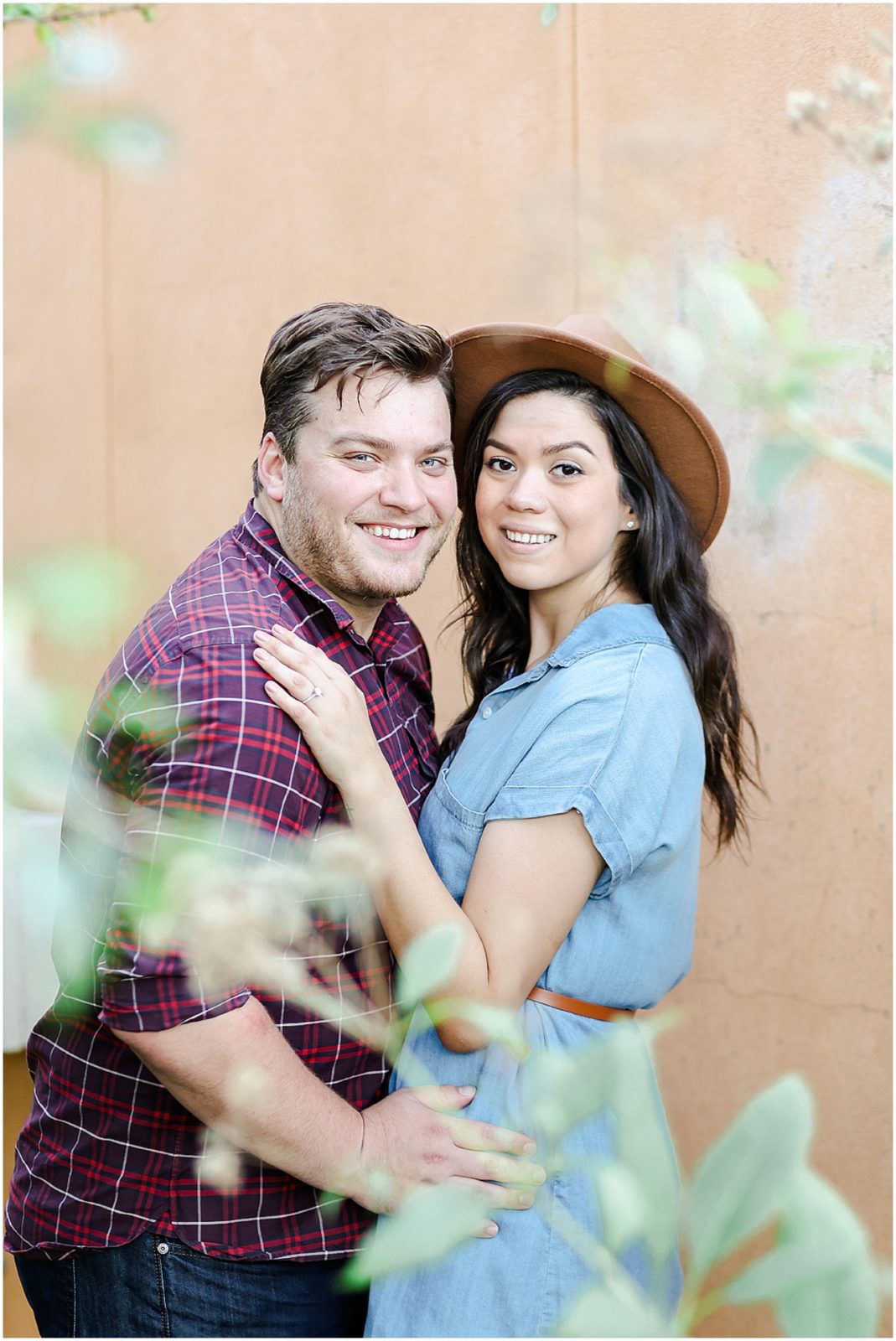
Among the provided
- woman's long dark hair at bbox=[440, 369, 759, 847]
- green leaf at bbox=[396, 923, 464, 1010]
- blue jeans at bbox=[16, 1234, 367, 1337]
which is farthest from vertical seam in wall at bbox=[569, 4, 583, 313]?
green leaf at bbox=[396, 923, 464, 1010]

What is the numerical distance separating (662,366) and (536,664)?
750 mm

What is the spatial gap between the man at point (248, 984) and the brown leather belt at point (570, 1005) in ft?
0.55

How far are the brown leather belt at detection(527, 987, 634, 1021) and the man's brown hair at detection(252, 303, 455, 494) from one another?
0.83 m

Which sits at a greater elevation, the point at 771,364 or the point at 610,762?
the point at 771,364

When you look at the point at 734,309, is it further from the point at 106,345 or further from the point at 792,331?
the point at 106,345

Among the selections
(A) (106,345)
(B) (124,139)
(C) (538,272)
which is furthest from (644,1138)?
(A) (106,345)

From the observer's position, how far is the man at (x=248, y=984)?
1.43 metres

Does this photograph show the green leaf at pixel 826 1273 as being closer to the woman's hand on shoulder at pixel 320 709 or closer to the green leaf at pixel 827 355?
the green leaf at pixel 827 355

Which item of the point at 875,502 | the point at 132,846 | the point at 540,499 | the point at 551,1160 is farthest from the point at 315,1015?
the point at 875,502

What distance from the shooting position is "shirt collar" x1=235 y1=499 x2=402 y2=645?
171 centimetres

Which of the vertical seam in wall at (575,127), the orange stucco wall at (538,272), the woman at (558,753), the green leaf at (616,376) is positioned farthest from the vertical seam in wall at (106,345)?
the green leaf at (616,376)

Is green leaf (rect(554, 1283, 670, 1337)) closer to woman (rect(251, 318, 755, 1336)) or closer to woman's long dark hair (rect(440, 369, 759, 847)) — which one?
woman (rect(251, 318, 755, 1336))

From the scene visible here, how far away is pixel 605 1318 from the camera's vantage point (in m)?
0.40

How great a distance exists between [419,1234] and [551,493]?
147 cm
